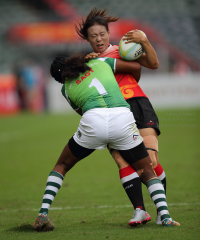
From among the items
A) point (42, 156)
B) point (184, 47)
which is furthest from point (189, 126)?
point (184, 47)

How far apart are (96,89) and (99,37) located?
2.04 feet

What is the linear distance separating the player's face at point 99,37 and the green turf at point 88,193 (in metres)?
1.80

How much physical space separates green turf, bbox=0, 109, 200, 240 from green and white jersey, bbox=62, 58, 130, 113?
1.19 m

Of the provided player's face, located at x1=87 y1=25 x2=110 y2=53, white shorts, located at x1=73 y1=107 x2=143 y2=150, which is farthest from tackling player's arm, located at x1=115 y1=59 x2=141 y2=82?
white shorts, located at x1=73 y1=107 x2=143 y2=150

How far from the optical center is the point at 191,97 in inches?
902

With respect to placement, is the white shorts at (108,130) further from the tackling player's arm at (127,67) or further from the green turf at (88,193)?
the green turf at (88,193)

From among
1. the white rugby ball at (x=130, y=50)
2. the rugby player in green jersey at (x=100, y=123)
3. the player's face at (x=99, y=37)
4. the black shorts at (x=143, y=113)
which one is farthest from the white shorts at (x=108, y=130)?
the player's face at (x=99, y=37)

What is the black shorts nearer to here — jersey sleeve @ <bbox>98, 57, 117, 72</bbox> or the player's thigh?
the player's thigh

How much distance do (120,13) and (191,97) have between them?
35.0ft

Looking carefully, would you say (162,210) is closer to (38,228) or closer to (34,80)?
(38,228)

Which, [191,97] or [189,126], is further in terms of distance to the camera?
[191,97]

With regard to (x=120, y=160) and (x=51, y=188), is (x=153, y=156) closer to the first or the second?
(x=120, y=160)

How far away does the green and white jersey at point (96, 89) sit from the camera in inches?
165

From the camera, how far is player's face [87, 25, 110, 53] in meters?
4.52
